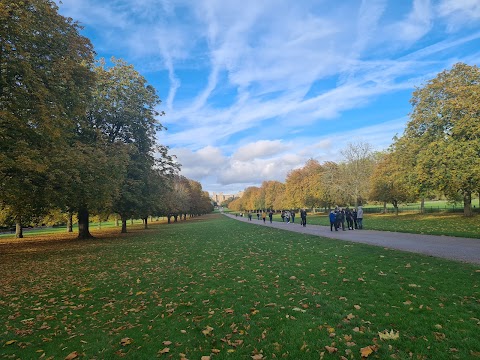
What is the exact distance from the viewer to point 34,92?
12406 millimetres

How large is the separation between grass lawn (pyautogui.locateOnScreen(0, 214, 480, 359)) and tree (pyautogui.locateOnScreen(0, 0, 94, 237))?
19.1 ft

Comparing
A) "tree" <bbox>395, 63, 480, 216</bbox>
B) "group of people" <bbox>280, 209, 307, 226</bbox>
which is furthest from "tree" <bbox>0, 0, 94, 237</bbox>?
"tree" <bbox>395, 63, 480, 216</bbox>

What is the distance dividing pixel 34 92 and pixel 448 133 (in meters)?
33.6

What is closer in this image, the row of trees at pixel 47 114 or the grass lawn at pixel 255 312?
the grass lawn at pixel 255 312

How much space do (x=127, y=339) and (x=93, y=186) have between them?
595 inches

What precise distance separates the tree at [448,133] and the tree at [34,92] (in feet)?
93.1

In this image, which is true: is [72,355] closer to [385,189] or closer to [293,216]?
[293,216]

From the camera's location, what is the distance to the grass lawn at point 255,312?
4348mm

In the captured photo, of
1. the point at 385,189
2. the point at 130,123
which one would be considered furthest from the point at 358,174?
the point at 130,123

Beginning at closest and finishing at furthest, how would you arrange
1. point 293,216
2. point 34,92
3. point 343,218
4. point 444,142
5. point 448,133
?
point 34,92, point 343,218, point 444,142, point 448,133, point 293,216

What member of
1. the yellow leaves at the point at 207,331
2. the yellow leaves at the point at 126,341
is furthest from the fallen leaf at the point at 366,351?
the yellow leaves at the point at 126,341

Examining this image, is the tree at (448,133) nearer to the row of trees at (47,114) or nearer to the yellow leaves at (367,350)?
the yellow leaves at (367,350)

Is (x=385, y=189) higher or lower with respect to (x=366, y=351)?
higher

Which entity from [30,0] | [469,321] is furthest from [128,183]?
[469,321]
